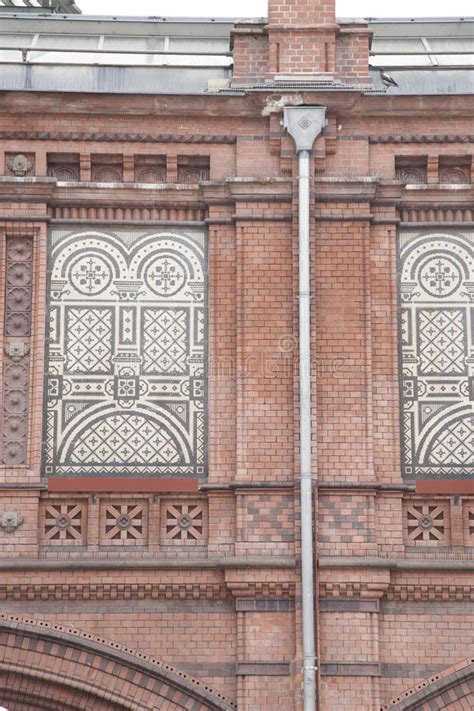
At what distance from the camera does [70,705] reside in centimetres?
1391

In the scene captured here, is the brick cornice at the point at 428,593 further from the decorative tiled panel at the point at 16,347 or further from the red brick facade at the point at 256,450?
the decorative tiled panel at the point at 16,347

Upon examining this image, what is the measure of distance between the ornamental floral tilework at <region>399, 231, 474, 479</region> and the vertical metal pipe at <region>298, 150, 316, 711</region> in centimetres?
114

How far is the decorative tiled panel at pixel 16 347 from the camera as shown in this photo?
47.9 feet

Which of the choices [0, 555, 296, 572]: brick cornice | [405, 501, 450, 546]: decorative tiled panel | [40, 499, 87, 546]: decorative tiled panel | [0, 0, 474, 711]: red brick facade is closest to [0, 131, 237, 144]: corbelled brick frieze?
[0, 0, 474, 711]: red brick facade

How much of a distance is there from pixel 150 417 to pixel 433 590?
3.39 m

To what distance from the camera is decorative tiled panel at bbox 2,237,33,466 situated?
14.6 metres

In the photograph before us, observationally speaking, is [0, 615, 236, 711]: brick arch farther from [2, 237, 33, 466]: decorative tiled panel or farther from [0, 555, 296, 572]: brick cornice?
[2, 237, 33, 466]: decorative tiled panel

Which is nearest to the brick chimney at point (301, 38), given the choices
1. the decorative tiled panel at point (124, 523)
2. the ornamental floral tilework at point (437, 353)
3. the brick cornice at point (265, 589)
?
the ornamental floral tilework at point (437, 353)

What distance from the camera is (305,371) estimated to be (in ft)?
47.3

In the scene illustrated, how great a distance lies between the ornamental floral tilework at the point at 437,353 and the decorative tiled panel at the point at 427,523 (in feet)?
1.03

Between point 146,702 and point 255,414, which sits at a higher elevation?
point 255,414

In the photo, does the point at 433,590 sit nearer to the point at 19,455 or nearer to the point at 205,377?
the point at 205,377

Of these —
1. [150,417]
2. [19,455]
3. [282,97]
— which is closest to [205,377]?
[150,417]

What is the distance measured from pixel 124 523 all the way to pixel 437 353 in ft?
12.3
